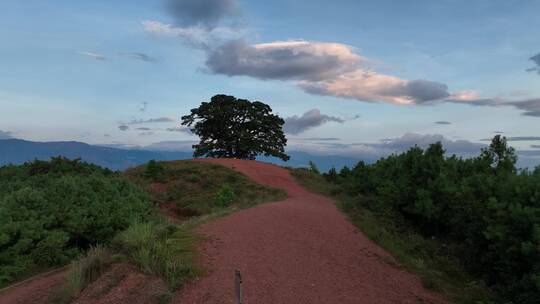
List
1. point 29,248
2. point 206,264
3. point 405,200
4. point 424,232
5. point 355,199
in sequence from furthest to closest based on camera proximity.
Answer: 1. point 355,199
2. point 405,200
3. point 424,232
4. point 29,248
5. point 206,264

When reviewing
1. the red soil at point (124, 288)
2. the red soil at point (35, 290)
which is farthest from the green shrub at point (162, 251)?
the red soil at point (35, 290)

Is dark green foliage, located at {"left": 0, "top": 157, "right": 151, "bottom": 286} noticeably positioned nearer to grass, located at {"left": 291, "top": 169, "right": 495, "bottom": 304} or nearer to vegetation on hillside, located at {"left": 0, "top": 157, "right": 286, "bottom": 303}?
vegetation on hillside, located at {"left": 0, "top": 157, "right": 286, "bottom": 303}

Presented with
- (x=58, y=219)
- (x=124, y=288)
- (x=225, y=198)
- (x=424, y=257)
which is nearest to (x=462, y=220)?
(x=424, y=257)

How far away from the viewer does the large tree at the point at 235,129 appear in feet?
111

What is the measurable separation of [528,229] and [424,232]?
5.83m

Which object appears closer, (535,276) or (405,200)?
(535,276)

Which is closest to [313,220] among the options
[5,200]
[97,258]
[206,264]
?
[206,264]

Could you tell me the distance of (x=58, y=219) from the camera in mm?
10008

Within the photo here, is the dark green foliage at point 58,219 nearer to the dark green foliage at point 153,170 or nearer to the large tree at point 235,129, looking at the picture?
the dark green foliage at point 153,170

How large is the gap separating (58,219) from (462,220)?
9.44m

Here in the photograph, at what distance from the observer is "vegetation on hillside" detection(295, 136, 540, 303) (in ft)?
22.2

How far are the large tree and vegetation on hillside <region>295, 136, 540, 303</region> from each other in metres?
17.4

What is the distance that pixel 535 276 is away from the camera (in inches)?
225

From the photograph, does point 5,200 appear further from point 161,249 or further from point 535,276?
point 535,276
